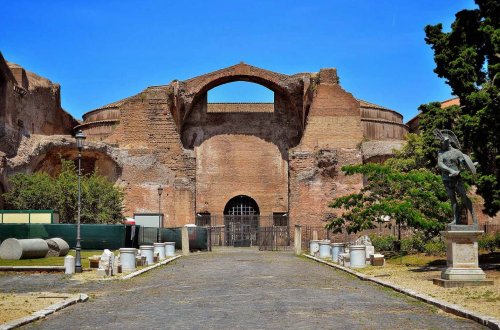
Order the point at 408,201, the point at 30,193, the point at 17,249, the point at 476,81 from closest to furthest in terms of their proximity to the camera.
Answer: the point at 476,81
the point at 17,249
the point at 408,201
the point at 30,193

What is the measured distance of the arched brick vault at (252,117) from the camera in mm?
44656

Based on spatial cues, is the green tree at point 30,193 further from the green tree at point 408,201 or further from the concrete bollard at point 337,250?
the concrete bollard at point 337,250

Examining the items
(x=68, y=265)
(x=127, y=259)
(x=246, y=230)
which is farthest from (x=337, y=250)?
(x=246, y=230)

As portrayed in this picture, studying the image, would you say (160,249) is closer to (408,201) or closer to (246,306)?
(408,201)

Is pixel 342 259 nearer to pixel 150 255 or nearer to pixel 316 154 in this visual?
pixel 150 255

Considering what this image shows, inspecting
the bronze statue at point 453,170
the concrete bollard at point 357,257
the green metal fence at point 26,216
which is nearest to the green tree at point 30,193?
the green metal fence at point 26,216

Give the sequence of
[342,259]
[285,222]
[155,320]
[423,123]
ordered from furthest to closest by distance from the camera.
Result: [285,222]
[342,259]
[423,123]
[155,320]

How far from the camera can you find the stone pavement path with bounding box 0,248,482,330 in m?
9.12

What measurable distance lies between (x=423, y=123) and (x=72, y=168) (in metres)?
23.9

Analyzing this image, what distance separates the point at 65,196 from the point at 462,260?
2513 cm

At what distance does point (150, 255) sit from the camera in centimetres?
2367

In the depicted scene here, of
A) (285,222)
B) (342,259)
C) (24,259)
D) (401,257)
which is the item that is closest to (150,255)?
(24,259)

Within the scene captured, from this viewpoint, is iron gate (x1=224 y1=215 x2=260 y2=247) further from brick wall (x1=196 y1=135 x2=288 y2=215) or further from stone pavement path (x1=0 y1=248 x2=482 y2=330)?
stone pavement path (x1=0 y1=248 x2=482 y2=330)

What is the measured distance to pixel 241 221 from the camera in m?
43.1
